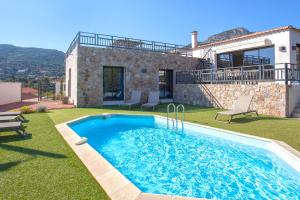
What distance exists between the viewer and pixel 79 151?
17.3 feet

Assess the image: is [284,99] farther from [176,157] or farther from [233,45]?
[233,45]

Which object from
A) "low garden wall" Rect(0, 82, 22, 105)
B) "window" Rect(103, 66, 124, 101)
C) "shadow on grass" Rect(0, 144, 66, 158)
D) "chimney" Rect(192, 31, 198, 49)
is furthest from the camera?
"chimney" Rect(192, 31, 198, 49)

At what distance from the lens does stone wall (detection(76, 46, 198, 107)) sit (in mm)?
15289

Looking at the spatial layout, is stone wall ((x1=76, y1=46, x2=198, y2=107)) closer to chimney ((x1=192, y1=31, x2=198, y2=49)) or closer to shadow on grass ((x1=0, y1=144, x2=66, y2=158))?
chimney ((x1=192, y1=31, x2=198, y2=49))

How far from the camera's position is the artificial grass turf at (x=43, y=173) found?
3279mm

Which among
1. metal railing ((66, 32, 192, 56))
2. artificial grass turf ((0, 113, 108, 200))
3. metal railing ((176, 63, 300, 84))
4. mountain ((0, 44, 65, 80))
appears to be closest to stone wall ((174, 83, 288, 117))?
metal railing ((176, 63, 300, 84))

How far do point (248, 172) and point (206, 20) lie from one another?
16940 millimetres

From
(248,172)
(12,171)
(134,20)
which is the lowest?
(248,172)

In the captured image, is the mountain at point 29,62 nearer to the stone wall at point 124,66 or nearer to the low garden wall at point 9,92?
the low garden wall at point 9,92

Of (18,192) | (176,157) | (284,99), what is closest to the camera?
(18,192)

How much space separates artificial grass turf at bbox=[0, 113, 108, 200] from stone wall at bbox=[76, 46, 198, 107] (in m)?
9.28

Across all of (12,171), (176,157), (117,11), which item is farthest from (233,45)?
(12,171)

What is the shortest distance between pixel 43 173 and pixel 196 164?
3410 mm

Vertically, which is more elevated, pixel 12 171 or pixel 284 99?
pixel 284 99
